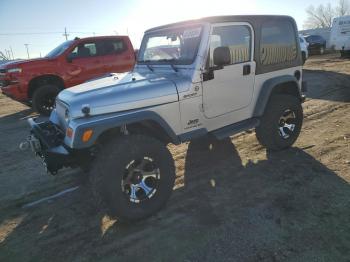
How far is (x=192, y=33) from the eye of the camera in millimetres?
4227

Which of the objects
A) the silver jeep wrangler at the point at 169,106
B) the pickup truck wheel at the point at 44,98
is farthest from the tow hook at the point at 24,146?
the pickup truck wheel at the point at 44,98

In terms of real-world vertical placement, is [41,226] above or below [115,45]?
below

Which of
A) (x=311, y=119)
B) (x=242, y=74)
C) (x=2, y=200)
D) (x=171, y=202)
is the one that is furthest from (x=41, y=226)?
(x=311, y=119)

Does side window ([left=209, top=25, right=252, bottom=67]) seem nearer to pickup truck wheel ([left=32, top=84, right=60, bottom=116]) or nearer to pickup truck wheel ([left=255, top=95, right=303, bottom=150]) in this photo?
pickup truck wheel ([left=255, top=95, right=303, bottom=150])

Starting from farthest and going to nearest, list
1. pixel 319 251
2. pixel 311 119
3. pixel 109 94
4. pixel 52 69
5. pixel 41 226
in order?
1. pixel 52 69
2. pixel 311 119
3. pixel 41 226
4. pixel 109 94
5. pixel 319 251

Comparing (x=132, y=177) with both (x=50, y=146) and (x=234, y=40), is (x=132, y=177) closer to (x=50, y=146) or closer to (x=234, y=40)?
(x=50, y=146)

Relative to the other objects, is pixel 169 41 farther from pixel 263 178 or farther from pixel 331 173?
pixel 331 173

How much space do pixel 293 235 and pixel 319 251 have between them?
31cm

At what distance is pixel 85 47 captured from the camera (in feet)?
31.7

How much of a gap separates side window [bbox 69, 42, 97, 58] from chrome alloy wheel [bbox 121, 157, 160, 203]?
6864mm

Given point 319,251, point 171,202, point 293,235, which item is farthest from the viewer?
point 171,202

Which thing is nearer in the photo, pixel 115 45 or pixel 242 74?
pixel 242 74

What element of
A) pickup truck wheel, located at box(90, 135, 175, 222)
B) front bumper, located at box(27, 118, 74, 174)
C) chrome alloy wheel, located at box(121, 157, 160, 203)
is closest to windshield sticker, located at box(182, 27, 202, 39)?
pickup truck wheel, located at box(90, 135, 175, 222)

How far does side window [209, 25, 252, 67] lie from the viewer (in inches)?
165
